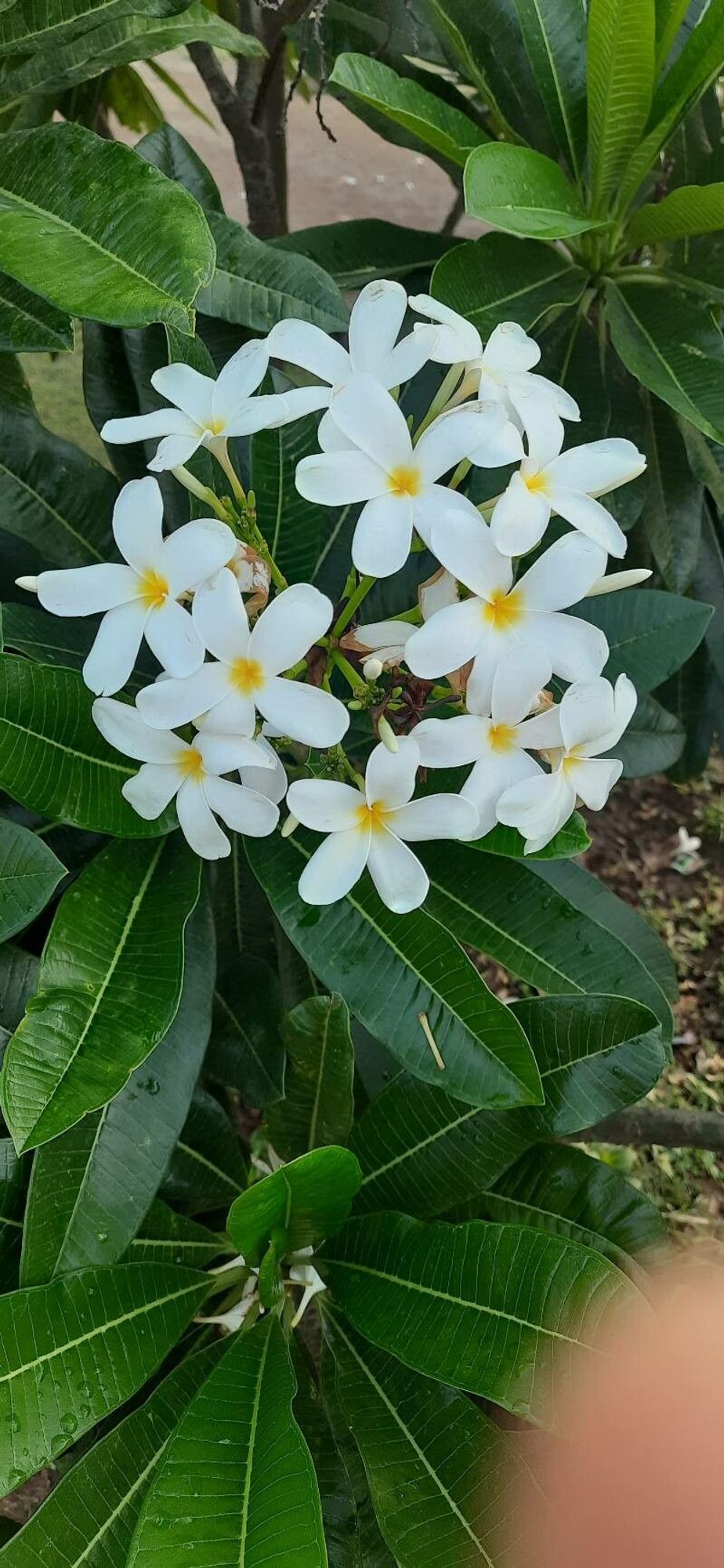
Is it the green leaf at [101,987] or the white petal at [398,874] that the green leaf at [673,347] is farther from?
the green leaf at [101,987]

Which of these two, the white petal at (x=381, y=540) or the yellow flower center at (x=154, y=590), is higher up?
the white petal at (x=381, y=540)

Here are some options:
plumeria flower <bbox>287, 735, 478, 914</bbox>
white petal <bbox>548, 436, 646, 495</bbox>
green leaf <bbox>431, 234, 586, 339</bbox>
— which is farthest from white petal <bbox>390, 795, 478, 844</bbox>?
green leaf <bbox>431, 234, 586, 339</bbox>

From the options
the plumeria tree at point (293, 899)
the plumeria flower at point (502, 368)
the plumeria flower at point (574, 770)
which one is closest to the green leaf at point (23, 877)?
the plumeria tree at point (293, 899)

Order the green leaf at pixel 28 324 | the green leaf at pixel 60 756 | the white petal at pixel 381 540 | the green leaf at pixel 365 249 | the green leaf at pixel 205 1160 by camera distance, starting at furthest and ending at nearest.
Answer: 1. the green leaf at pixel 365 249
2. the green leaf at pixel 205 1160
3. the green leaf at pixel 28 324
4. the green leaf at pixel 60 756
5. the white petal at pixel 381 540

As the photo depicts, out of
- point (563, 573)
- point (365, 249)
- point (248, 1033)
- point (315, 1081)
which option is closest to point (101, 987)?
point (315, 1081)

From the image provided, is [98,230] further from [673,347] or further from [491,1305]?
[491,1305]

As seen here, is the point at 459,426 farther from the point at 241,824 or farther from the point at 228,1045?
the point at 228,1045
